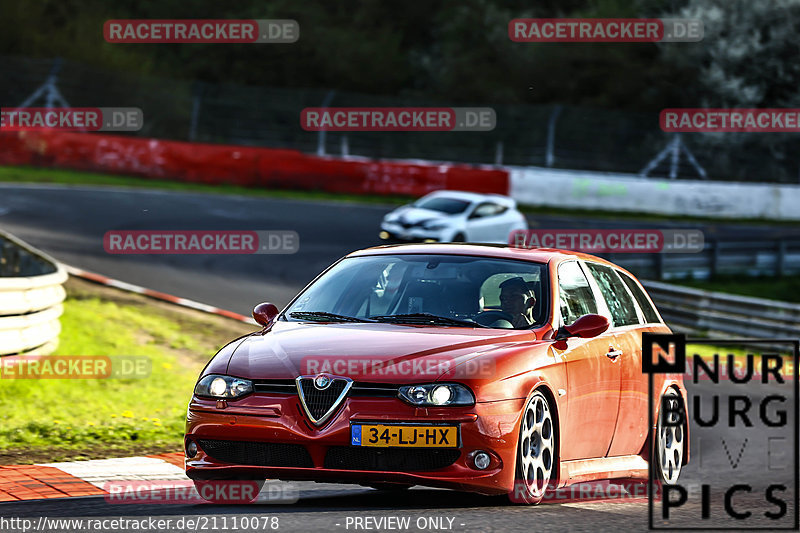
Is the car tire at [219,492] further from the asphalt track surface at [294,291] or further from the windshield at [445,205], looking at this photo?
the windshield at [445,205]

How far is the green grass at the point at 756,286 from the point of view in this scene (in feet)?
83.7

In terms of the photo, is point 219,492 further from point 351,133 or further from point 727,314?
point 351,133

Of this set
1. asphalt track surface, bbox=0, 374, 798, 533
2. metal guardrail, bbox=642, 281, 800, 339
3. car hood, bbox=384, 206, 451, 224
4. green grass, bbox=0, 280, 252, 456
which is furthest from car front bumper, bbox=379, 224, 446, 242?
asphalt track surface, bbox=0, 374, 798, 533

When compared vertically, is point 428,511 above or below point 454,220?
below

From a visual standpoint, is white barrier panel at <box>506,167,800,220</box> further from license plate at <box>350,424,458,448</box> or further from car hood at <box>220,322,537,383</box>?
license plate at <box>350,424,458,448</box>

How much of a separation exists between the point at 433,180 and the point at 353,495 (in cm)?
2631

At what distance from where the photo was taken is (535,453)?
655 cm

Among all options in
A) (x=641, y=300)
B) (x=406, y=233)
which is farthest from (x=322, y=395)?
(x=406, y=233)

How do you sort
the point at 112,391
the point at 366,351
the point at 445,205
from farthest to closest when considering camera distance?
1. the point at 445,205
2. the point at 112,391
3. the point at 366,351

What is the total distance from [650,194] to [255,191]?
35.5 feet

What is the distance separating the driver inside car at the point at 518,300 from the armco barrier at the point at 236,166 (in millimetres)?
25522

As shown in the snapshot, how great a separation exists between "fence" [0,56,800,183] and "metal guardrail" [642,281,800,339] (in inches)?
552

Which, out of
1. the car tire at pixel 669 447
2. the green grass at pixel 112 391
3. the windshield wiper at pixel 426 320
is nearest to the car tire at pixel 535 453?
the windshield wiper at pixel 426 320

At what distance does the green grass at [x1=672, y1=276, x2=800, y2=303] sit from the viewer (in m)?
25.5
